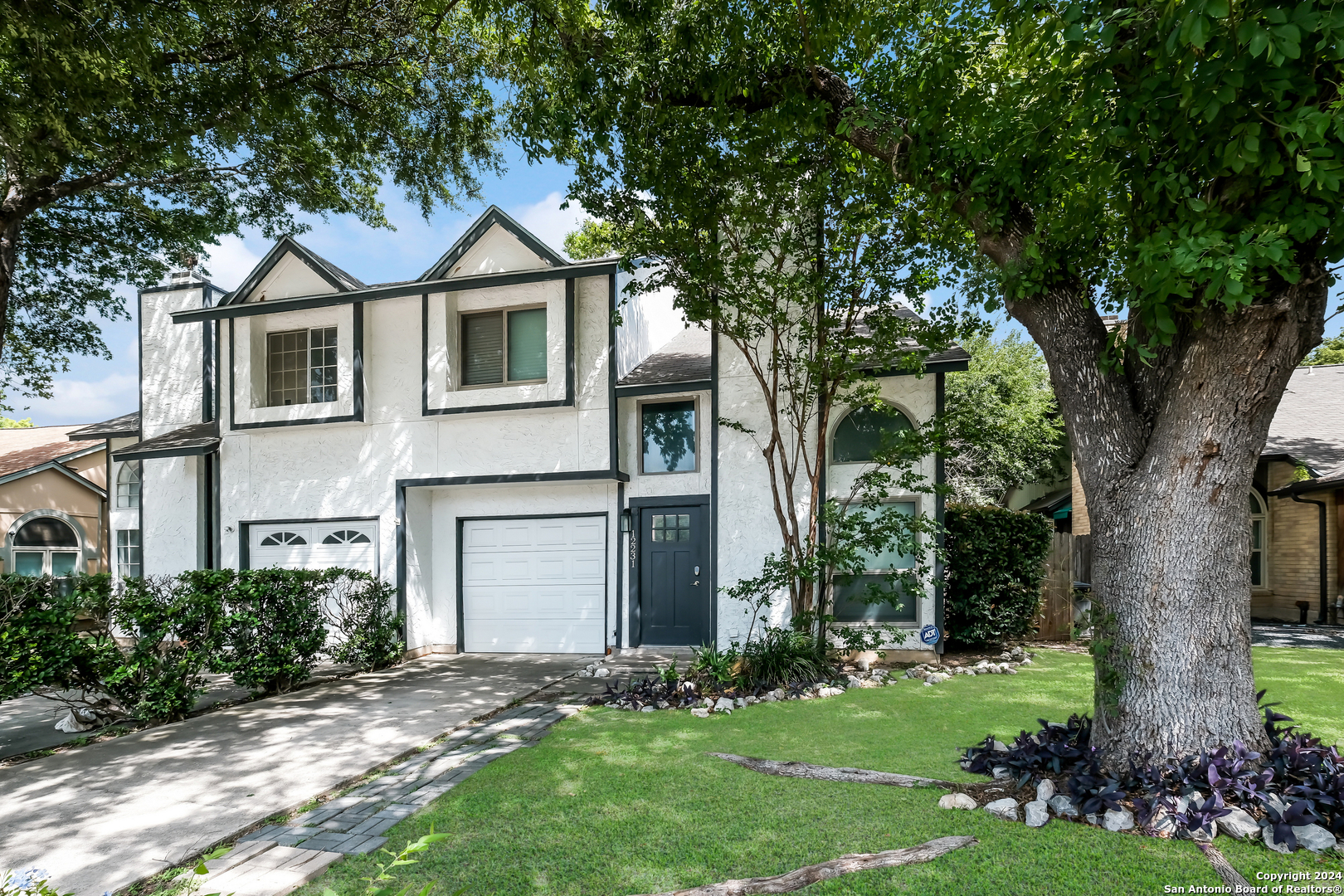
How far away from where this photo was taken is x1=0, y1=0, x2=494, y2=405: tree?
6875 millimetres

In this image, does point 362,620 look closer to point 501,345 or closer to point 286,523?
point 286,523

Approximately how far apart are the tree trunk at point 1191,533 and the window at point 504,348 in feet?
26.4

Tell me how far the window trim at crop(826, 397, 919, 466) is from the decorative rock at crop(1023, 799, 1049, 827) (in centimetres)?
578

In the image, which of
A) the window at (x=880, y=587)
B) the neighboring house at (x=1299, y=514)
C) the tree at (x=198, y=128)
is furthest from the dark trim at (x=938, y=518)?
the tree at (x=198, y=128)

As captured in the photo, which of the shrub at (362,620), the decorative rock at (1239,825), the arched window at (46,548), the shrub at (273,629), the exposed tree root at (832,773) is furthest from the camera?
the arched window at (46,548)

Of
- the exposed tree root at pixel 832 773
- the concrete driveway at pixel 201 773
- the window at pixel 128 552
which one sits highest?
the window at pixel 128 552

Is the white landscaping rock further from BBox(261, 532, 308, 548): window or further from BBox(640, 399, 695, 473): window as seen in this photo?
BBox(261, 532, 308, 548): window

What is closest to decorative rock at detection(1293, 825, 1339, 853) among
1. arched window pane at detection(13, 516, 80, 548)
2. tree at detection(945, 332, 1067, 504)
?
tree at detection(945, 332, 1067, 504)

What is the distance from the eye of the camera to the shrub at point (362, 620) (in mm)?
9656

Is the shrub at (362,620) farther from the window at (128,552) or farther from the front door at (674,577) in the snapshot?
the window at (128,552)

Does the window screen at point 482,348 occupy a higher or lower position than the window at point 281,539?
higher

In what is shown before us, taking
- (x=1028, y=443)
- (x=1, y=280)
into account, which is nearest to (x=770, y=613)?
(x=1, y=280)

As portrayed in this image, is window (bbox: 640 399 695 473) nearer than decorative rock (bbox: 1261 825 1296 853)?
No

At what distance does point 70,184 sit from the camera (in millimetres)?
9750
